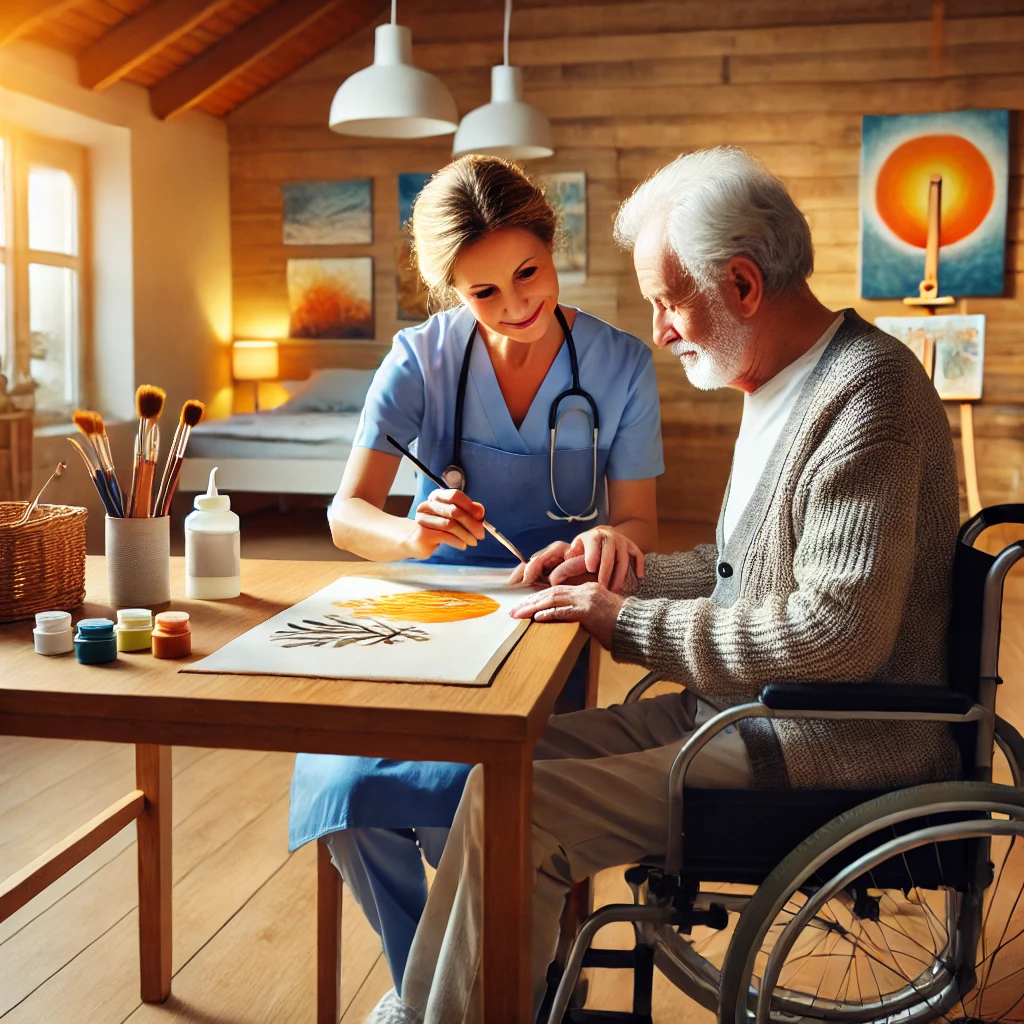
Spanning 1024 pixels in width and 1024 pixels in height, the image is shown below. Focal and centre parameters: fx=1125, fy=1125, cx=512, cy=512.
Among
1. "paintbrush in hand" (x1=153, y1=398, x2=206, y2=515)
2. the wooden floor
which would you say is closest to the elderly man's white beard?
"paintbrush in hand" (x1=153, y1=398, x2=206, y2=515)

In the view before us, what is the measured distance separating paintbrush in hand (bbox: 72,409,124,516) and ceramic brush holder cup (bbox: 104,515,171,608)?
3cm

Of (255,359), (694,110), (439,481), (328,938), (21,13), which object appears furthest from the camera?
(255,359)

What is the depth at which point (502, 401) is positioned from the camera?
2.03 m

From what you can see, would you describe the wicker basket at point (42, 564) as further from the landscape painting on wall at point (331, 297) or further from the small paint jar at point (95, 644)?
the landscape painting on wall at point (331, 297)

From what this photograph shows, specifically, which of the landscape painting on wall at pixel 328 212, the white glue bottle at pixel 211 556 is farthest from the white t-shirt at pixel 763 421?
Result: the landscape painting on wall at pixel 328 212

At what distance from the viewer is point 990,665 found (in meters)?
1.22

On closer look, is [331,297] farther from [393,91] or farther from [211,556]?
[211,556]

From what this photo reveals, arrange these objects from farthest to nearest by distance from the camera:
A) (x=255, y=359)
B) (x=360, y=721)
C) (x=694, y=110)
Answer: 1. (x=255, y=359)
2. (x=694, y=110)
3. (x=360, y=721)

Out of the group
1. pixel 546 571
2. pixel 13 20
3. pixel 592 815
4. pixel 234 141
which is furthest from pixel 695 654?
pixel 234 141

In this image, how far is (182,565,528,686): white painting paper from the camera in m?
1.14

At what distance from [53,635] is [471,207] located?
1014 mm

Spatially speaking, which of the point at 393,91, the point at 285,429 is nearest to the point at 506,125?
the point at 393,91

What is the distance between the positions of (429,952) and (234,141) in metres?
7.34

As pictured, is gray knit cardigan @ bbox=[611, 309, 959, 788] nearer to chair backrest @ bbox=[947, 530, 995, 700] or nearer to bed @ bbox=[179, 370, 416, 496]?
chair backrest @ bbox=[947, 530, 995, 700]
